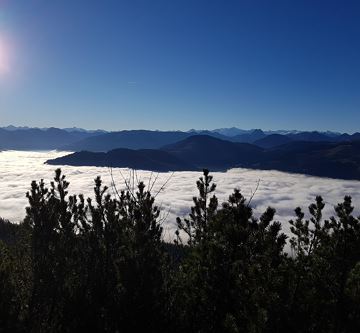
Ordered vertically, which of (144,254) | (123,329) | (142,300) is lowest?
(123,329)

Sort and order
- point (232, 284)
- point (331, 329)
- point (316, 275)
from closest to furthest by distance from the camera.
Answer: point (331, 329) → point (232, 284) → point (316, 275)

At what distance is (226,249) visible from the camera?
1462 centimetres

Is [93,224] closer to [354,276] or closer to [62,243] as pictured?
[62,243]

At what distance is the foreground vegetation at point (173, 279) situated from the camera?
13.8 metres

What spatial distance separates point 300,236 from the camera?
2011 cm

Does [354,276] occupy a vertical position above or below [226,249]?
below

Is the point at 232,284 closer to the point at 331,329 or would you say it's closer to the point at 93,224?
the point at 331,329

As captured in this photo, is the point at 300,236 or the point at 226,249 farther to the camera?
the point at 300,236

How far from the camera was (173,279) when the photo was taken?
701 inches

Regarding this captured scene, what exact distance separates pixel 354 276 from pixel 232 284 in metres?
5.36

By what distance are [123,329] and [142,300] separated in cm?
116

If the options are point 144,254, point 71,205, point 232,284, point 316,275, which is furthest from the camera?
point 71,205

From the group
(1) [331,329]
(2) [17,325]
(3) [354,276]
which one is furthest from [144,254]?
(3) [354,276]

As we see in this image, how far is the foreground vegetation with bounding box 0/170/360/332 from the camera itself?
13820 mm
